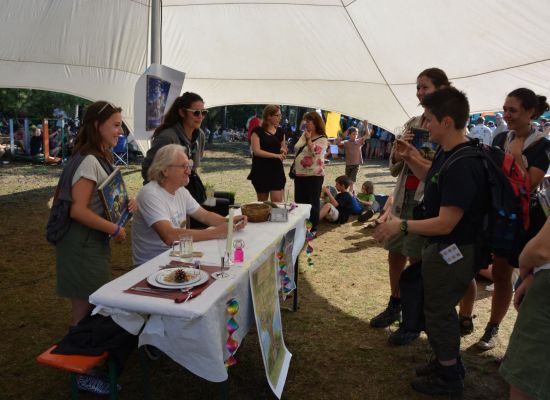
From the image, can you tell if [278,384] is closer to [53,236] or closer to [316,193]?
[53,236]

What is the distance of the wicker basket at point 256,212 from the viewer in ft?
10.9

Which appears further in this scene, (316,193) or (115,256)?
(316,193)

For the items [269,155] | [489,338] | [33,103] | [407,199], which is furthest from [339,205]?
[33,103]

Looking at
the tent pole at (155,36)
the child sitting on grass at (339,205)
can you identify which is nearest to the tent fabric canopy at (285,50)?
the tent pole at (155,36)

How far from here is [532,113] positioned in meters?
3.04

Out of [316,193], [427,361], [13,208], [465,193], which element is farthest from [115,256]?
[465,193]

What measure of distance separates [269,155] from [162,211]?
3103 mm

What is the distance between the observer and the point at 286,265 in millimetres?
3279

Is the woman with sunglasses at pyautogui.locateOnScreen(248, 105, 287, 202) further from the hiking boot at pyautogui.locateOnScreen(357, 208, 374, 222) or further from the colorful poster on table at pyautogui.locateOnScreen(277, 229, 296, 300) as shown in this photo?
the colorful poster on table at pyautogui.locateOnScreen(277, 229, 296, 300)

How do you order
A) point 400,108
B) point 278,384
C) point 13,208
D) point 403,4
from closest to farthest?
point 278,384
point 403,4
point 400,108
point 13,208

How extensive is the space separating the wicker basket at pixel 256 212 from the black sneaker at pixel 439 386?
5.21ft

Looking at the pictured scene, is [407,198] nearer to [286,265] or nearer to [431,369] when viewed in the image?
[286,265]

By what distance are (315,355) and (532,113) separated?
2.36 meters

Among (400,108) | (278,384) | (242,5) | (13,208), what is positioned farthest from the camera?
(13,208)
